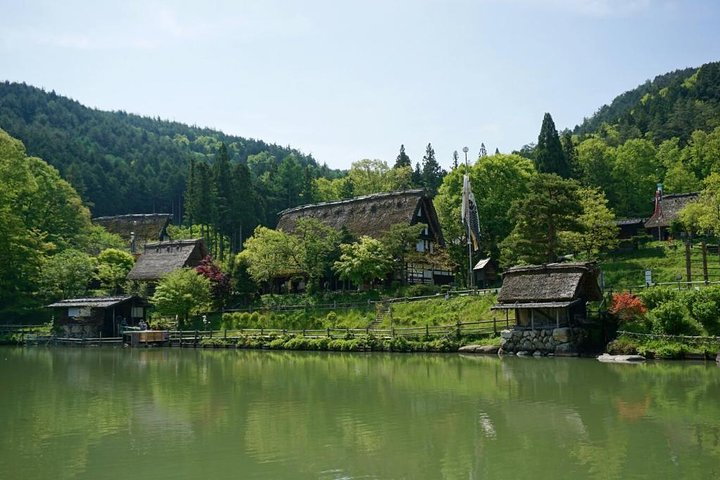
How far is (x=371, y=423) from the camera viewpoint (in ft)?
48.8

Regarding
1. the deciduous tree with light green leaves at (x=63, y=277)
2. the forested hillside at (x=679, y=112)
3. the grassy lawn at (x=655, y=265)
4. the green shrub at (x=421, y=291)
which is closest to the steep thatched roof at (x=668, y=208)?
the grassy lawn at (x=655, y=265)

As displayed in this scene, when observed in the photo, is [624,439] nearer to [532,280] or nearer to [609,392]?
[609,392]

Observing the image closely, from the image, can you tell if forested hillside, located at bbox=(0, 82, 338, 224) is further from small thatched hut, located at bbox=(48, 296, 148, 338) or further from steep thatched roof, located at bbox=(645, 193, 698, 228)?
steep thatched roof, located at bbox=(645, 193, 698, 228)

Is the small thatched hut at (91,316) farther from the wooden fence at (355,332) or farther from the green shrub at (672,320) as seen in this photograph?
the green shrub at (672,320)

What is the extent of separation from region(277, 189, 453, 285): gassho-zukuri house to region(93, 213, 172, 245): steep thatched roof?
28.0 meters

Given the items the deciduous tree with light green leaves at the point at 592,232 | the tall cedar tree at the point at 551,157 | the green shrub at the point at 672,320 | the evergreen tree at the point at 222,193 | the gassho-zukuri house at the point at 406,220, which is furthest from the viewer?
the evergreen tree at the point at 222,193

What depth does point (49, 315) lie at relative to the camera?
5016 centimetres

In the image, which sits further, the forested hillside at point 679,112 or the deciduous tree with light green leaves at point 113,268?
the forested hillside at point 679,112

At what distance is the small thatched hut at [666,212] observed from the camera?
5038 centimetres

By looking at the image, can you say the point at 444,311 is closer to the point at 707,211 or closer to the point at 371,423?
the point at 707,211

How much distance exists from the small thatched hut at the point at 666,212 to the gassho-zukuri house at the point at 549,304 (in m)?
23.0

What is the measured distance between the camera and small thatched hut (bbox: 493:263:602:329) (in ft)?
97.4

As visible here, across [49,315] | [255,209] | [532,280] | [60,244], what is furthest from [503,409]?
[255,209]

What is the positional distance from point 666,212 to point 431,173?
34083 millimetres
